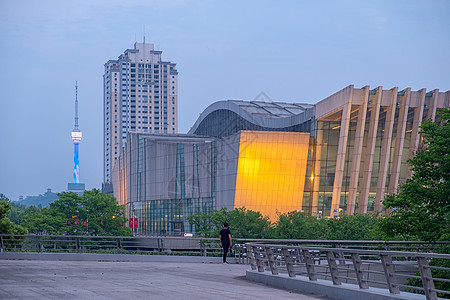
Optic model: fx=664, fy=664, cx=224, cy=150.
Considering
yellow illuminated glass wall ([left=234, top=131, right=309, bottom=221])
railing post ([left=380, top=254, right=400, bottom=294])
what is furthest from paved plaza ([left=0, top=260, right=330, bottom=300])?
yellow illuminated glass wall ([left=234, top=131, right=309, bottom=221])

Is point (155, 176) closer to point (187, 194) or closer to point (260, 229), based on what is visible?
point (187, 194)

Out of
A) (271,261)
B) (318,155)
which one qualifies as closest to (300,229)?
(318,155)

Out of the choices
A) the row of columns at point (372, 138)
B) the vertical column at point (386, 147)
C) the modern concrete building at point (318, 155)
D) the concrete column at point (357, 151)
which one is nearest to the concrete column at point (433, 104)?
the row of columns at point (372, 138)

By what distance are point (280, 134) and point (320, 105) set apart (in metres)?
5.78

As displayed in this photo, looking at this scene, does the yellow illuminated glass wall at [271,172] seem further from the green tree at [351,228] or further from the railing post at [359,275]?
the railing post at [359,275]

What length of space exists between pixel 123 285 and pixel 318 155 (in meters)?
62.4

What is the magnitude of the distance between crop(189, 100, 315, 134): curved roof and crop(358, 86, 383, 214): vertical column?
817 centimetres

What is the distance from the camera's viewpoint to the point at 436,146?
79.2 feet

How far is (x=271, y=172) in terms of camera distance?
79625mm

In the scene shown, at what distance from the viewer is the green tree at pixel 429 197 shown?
23703mm

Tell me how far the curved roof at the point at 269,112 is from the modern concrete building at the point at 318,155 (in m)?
0.15

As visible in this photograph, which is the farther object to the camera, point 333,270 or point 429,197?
point 429,197

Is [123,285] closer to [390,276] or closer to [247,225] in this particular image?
[390,276]

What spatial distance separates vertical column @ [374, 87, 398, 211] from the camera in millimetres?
71875
